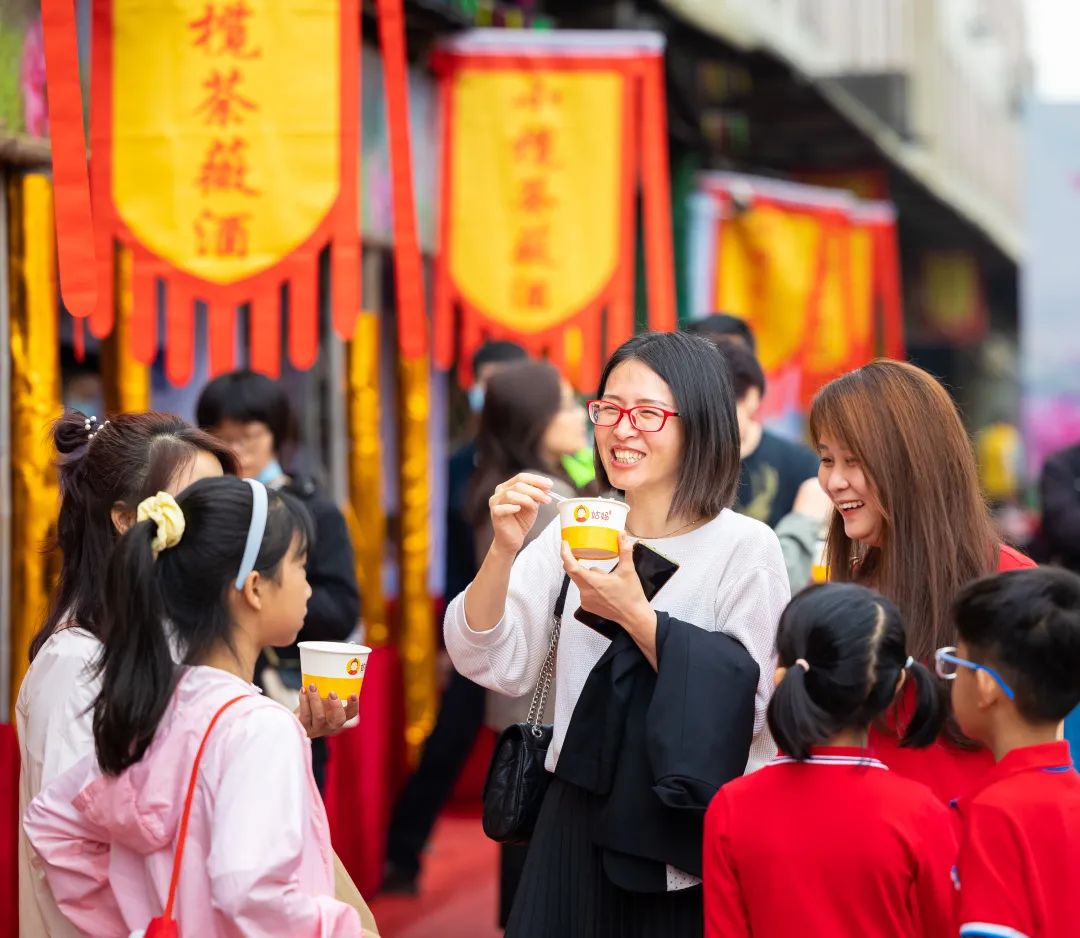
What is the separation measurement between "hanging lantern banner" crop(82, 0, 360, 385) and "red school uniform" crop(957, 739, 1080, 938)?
8.86 feet

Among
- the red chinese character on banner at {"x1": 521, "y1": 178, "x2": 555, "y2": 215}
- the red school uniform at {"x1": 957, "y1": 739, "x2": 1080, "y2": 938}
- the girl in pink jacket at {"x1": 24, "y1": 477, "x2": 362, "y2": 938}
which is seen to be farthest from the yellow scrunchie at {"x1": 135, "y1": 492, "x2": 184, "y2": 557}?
the red chinese character on banner at {"x1": 521, "y1": 178, "x2": 555, "y2": 215}

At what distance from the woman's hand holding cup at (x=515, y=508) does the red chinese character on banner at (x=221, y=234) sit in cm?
191

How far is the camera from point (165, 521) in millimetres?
2561

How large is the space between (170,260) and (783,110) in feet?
28.4

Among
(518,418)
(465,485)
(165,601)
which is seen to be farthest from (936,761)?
(465,485)

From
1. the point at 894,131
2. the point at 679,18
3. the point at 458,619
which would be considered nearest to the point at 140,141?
the point at 458,619

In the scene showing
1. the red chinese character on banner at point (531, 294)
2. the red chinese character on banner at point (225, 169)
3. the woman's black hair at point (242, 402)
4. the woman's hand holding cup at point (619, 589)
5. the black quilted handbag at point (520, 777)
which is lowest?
the black quilted handbag at point (520, 777)

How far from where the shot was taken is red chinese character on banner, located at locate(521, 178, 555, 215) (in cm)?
689

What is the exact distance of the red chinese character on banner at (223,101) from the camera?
4.64 m

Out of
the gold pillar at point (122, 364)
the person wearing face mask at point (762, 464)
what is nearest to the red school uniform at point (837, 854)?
the person wearing face mask at point (762, 464)

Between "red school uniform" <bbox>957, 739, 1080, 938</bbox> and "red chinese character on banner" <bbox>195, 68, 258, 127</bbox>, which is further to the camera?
"red chinese character on banner" <bbox>195, 68, 258, 127</bbox>

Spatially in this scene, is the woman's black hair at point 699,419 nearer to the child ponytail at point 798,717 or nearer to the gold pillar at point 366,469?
the child ponytail at point 798,717

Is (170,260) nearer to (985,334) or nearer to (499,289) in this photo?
(499,289)

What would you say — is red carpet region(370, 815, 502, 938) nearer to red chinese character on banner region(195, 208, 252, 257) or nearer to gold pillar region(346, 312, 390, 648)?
gold pillar region(346, 312, 390, 648)
